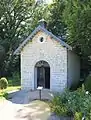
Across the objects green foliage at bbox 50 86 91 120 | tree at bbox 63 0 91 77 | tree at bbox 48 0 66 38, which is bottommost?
green foliage at bbox 50 86 91 120

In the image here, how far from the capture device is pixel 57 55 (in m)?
28.4

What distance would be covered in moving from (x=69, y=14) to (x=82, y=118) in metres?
15.5

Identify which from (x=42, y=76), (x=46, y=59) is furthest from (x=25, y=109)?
(x=42, y=76)

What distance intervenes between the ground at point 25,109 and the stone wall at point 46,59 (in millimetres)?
3065

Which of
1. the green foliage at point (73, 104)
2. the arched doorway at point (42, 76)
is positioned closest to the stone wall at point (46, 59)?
the arched doorway at point (42, 76)

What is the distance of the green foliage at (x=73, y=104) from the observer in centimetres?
1551

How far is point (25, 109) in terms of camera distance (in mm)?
20172

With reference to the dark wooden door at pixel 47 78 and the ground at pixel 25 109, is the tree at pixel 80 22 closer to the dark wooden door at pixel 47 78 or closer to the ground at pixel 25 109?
the dark wooden door at pixel 47 78

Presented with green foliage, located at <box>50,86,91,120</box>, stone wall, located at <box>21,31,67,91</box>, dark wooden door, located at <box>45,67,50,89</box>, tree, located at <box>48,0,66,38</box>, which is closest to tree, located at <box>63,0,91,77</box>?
stone wall, located at <box>21,31,67,91</box>

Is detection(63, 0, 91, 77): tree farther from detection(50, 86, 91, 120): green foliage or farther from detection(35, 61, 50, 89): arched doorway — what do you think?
detection(50, 86, 91, 120): green foliage

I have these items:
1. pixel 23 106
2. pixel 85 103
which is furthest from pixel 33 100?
pixel 85 103

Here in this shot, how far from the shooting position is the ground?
17.8 metres

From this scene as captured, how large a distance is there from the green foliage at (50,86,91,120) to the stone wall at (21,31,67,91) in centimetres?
874

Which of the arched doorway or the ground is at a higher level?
the arched doorway
